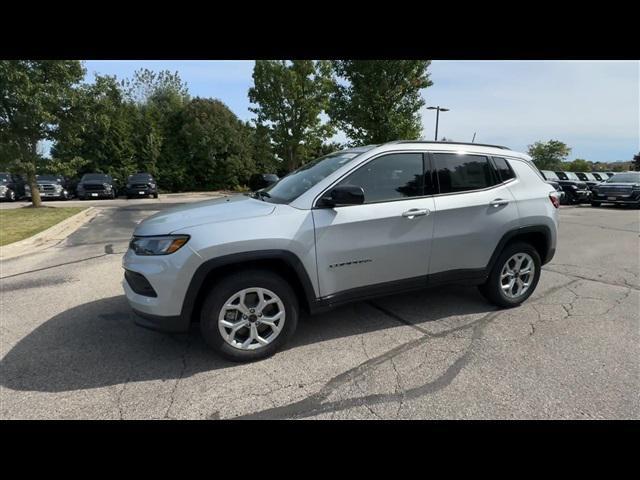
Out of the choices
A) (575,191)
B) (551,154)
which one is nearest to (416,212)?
(575,191)

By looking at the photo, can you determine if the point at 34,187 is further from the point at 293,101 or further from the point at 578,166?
the point at 578,166

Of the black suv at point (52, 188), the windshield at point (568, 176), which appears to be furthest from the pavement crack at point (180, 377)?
the windshield at point (568, 176)

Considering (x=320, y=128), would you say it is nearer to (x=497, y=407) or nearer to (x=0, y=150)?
(x=0, y=150)

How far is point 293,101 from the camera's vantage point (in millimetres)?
Result: 23047

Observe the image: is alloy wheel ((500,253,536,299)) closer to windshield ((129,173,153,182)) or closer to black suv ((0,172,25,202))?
windshield ((129,173,153,182))

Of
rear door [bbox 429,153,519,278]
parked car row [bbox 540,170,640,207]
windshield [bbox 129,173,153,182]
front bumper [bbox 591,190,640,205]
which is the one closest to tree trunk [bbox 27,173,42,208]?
windshield [bbox 129,173,153,182]

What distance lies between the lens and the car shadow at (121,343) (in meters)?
2.83

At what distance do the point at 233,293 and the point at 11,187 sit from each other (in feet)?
79.4

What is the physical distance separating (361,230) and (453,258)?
1155 millimetres

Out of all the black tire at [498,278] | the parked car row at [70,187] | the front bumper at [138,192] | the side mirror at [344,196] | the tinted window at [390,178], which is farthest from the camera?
the front bumper at [138,192]

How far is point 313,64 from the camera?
22172 millimetres

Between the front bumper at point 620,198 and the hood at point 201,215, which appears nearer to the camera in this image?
the hood at point 201,215

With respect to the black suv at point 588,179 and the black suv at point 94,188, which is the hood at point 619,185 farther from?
the black suv at point 94,188
